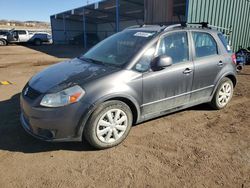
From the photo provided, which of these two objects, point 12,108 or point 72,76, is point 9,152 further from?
point 12,108

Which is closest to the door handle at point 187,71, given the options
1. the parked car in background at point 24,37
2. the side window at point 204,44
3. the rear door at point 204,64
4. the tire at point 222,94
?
the rear door at point 204,64

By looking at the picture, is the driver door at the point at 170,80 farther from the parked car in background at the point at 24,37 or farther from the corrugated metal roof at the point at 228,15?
the parked car in background at the point at 24,37

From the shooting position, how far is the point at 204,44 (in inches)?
172

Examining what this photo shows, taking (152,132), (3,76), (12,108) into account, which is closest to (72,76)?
(152,132)

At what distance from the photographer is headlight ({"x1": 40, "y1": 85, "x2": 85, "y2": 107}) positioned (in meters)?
2.97

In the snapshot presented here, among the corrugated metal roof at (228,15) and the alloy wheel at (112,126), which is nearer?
the alloy wheel at (112,126)

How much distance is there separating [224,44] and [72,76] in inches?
126

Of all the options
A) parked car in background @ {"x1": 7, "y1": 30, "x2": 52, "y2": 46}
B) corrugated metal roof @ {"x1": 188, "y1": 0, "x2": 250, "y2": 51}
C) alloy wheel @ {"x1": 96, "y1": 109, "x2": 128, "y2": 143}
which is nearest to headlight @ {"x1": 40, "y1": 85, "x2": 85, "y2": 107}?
alloy wheel @ {"x1": 96, "y1": 109, "x2": 128, "y2": 143}

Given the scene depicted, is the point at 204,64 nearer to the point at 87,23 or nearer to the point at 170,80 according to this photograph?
the point at 170,80

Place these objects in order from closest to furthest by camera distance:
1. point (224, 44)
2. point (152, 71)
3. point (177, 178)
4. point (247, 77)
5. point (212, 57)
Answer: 1. point (177, 178)
2. point (152, 71)
3. point (212, 57)
4. point (224, 44)
5. point (247, 77)

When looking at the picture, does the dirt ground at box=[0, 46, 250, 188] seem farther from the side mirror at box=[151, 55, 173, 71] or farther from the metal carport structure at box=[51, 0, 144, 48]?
the metal carport structure at box=[51, 0, 144, 48]

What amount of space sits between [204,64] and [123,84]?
1.77 metres

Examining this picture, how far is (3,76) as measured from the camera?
842 centimetres

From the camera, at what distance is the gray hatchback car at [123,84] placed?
119 inches
